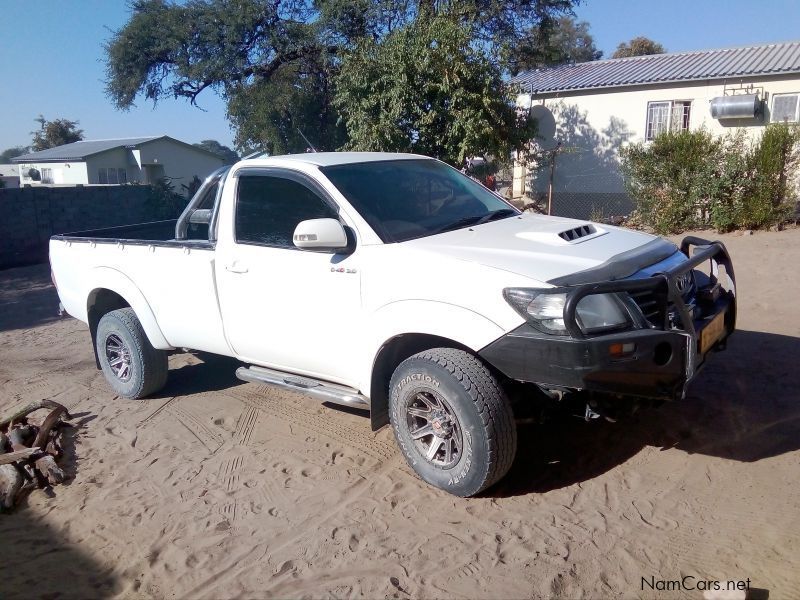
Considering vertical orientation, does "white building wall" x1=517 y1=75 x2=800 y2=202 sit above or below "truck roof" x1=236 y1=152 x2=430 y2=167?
above

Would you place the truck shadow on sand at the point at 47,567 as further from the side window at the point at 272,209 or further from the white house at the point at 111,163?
the white house at the point at 111,163

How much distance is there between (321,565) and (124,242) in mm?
3552

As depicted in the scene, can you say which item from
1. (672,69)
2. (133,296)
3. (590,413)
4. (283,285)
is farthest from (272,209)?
(672,69)

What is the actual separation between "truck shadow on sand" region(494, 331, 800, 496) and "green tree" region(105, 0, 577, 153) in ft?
51.2

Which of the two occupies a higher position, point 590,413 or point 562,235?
point 562,235

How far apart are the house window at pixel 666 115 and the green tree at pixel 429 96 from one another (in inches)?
263

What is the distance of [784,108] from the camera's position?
16.6m

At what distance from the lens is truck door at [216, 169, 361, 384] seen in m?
4.37

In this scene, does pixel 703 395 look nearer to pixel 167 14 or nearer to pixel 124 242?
pixel 124 242

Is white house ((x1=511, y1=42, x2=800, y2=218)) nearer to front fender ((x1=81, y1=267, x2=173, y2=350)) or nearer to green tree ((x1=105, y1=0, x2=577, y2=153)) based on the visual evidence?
green tree ((x1=105, y1=0, x2=577, y2=153))

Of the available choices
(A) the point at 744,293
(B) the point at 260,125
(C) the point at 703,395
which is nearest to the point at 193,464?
(C) the point at 703,395

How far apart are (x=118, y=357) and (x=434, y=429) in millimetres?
3553

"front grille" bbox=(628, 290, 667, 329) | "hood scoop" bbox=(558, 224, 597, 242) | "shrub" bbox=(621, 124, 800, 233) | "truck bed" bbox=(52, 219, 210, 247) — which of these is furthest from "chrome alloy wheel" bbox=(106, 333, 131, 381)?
"shrub" bbox=(621, 124, 800, 233)

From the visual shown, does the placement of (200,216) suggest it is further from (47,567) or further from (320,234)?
(47,567)
